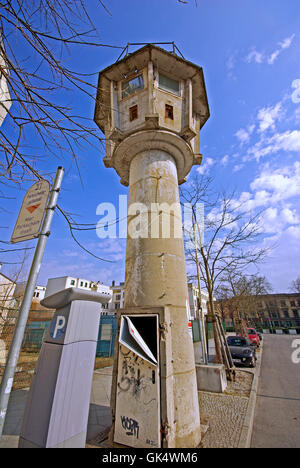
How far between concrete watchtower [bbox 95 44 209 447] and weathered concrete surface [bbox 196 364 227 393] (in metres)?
3.92

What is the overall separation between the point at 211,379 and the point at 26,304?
780 centimetres

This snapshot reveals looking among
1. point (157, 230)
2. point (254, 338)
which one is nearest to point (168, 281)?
point (157, 230)

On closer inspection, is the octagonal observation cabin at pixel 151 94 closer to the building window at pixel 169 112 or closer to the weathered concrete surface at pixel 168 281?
the building window at pixel 169 112

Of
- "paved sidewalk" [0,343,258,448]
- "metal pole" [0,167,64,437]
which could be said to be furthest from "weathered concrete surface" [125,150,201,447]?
"metal pole" [0,167,64,437]

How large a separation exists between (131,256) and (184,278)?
1337 millimetres

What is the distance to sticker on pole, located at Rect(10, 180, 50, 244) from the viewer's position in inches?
88.2

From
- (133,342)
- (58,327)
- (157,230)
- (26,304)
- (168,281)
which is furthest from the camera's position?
(157,230)

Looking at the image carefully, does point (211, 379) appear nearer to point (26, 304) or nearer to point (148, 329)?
point (148, 329)

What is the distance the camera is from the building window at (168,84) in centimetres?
614

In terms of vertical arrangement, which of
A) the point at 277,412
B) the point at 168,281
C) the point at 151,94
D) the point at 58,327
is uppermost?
the point at 151,94

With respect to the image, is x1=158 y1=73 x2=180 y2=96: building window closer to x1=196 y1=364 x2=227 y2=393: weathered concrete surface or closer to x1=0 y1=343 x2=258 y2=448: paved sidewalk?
x1=0 y1=343 x2=258 y2=448: paved sidewalk

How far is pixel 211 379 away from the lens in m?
7.39

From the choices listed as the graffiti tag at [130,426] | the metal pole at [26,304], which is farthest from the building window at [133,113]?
the graffiti tag at [130,426]
